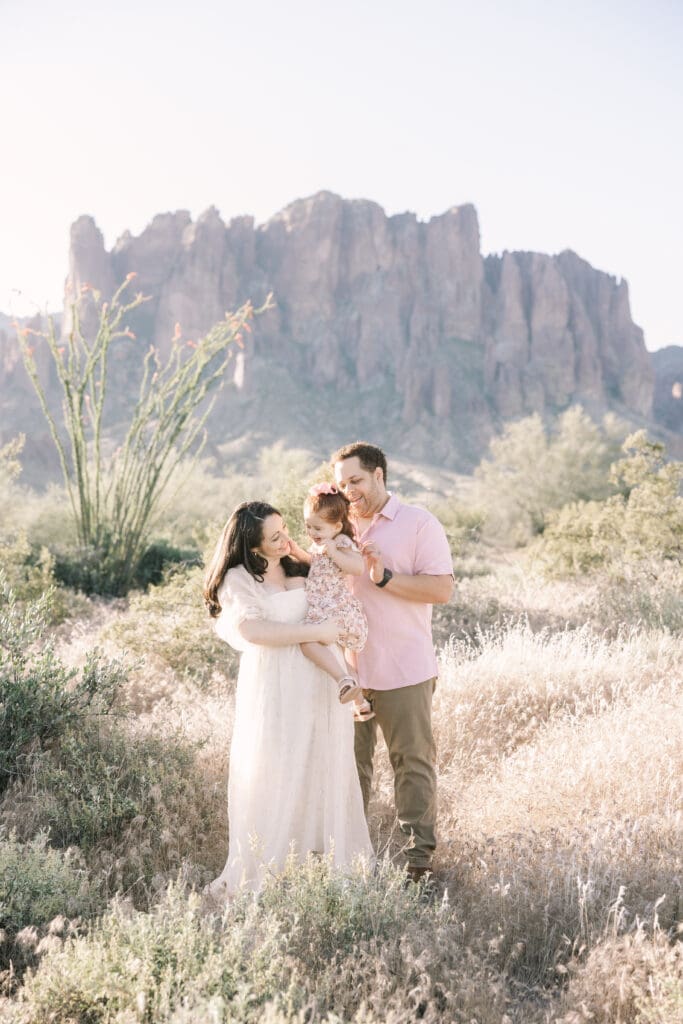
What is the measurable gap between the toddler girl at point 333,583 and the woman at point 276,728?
0.07 m

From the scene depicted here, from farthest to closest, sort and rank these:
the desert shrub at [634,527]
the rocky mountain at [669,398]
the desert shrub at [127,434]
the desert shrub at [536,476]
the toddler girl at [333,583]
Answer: the rocky mountain at [669,398], the desert shrub at [536,476], the desert shrub at [127,434], the desert shrub at [634,527], the toddler girl at [333,583]

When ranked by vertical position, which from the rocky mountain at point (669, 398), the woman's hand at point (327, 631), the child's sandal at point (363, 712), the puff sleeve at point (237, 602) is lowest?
the child's sandal at point (363, 712)

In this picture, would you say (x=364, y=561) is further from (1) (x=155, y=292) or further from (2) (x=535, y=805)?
(1) (x=155, y=292)

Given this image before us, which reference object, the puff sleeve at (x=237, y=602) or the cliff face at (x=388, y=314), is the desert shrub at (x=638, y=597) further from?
the cliff face at (x=388, y=314)

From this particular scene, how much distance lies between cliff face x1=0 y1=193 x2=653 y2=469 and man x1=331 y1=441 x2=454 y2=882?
7656 cm

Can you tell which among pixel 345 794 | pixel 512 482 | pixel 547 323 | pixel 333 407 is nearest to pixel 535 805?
pixel 345 794

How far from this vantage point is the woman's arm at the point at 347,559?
337cm

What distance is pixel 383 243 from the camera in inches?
4038

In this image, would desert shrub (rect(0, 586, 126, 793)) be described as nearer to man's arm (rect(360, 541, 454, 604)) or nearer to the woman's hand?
the woman's hand

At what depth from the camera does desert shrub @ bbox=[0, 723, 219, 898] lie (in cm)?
364

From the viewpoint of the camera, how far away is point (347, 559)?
3369mm

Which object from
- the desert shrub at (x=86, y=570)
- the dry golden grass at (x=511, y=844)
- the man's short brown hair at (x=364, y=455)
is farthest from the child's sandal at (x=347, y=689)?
the desert shrub at (x=86, y=570)

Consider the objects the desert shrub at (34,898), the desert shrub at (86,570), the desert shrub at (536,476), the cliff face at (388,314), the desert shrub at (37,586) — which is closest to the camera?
the desert shrub at (34,898)

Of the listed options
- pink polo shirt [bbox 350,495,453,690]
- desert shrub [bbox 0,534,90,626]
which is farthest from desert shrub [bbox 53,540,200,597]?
pink polo shirt [bbox 350,495,453,690]
